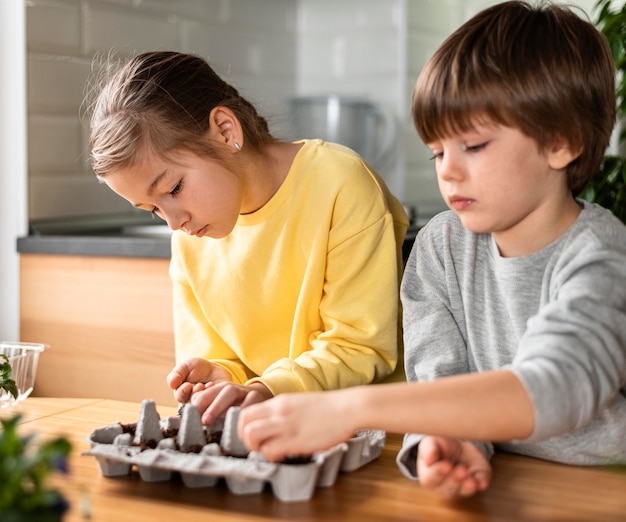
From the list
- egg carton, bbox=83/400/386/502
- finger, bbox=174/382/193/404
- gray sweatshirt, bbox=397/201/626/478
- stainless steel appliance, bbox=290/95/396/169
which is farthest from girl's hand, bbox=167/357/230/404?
stainless steel appliance, bbox=290/95/396/169

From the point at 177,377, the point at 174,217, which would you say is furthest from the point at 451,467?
the point at 174,217

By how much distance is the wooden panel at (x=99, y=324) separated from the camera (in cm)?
195

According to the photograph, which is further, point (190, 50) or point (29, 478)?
point (190, 50)

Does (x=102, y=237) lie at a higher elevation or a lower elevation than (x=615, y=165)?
lower

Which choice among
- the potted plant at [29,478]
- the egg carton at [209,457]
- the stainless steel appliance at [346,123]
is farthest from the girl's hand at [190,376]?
the stainless steel appliance at [346,123]

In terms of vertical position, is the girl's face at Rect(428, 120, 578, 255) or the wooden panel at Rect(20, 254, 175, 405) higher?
the girl's face at Rect(428, 120, 578, 255)

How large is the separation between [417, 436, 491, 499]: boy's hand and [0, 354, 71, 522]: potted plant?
Answer: 39cm

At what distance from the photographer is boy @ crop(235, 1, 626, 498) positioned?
844mm

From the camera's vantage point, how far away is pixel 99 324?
201cm

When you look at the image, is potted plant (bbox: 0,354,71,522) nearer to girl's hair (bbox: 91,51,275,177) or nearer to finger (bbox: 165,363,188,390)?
finger (bbox: 165,363,188,390)

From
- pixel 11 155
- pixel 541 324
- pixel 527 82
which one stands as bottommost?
pixel 541 324

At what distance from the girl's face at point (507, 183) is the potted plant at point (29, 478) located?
569mm

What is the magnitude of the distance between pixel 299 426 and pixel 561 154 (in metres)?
0.44

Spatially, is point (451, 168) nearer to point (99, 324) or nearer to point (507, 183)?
point (507, 183)
